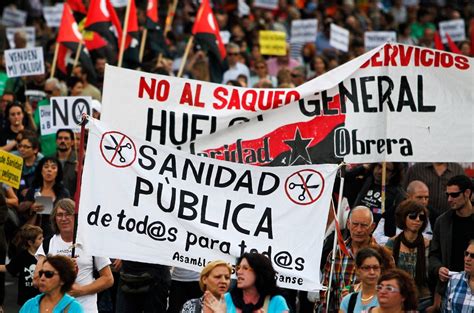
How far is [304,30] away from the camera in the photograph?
23859 millimetres

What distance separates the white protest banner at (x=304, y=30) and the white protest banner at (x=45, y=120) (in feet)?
27.6

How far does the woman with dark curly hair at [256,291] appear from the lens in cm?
905

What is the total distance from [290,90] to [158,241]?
1853 mm

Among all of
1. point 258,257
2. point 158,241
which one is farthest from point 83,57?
point 258,257

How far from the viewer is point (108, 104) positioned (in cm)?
1123

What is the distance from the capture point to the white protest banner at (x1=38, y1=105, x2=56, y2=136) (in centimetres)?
1595

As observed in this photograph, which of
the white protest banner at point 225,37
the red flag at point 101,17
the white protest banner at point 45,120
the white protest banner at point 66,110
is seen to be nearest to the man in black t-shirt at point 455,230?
the white protest banner at point 66,110

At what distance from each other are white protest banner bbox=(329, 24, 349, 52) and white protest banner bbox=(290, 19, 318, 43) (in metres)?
0.88

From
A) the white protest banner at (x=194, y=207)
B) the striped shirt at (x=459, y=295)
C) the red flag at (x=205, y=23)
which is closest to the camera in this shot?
the striped shirt at (x=459, y=295)

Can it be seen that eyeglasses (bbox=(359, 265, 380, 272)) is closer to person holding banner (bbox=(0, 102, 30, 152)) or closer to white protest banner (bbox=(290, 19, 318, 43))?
person holding banner (bbox=(0, 102, 30, 152))

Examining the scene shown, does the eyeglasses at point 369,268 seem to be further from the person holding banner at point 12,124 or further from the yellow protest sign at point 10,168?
the person holding banner at point 12,124

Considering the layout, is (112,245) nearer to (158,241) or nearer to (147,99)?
(158,241)

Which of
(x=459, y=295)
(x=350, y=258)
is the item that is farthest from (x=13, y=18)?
(x=459, y=295)

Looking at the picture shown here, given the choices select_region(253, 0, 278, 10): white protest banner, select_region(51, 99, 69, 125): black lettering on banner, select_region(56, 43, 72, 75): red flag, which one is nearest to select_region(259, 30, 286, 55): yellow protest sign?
select_region(56, 43, 72, 75): red flag
